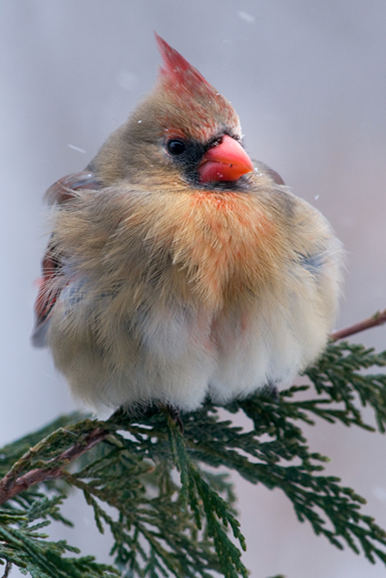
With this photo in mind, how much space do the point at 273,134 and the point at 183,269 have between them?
278 cm

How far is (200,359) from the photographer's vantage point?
4.92 feet

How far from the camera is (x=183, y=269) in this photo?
1445 mm

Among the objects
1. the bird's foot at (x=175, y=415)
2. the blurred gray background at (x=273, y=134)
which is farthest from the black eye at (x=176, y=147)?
the blurred gray background at (x=273, y=134)

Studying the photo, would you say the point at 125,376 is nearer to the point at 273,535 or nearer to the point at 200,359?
the point at 200,359

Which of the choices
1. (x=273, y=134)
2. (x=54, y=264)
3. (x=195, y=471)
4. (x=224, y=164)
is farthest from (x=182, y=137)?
(x=273, y=134)

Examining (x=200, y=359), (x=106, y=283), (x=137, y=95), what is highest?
(x=137, y=95)

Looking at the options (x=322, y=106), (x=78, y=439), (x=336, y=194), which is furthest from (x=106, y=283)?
(x=322, y=106)

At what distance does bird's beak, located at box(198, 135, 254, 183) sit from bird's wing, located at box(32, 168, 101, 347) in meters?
0.37

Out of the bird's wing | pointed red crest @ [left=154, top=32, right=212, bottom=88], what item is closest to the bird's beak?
pointed red crest @ [left=154, top=32, right=212, bottom=88]

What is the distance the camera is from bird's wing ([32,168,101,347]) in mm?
1702

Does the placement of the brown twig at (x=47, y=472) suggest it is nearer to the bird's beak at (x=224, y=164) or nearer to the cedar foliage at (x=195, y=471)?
the cedar foliage at (x=195, y=471)

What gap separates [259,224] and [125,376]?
56 centimetres

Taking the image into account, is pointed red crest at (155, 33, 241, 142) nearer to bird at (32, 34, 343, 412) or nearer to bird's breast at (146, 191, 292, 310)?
bird at (32, 34, 343, 412)

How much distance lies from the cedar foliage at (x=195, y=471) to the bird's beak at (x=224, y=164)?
66 centimetres
